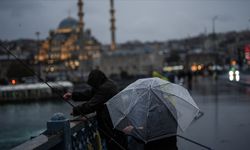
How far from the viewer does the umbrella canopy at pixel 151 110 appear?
4.59m

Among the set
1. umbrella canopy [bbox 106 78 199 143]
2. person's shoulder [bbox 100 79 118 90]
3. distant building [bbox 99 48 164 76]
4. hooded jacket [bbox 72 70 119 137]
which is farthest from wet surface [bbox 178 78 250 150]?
distant building [bbox 99 48 164 76]

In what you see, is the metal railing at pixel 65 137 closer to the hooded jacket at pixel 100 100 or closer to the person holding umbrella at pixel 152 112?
the hooded jacket at pixel 100 100

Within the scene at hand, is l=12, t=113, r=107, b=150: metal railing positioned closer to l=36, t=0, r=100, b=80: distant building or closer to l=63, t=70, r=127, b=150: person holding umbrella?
l=63, t=70, r=127, b=150: person holding umbrella

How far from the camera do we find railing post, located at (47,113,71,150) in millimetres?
4809

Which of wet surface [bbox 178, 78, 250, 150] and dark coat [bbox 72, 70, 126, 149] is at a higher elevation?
dark coat [bbox 72, 70, 126, 149]

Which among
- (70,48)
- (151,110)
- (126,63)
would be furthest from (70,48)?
(151,110)

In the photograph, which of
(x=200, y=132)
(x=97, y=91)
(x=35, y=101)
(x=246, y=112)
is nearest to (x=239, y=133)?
(x=200, y=132)

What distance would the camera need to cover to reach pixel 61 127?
487 cm

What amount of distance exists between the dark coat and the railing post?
320mm

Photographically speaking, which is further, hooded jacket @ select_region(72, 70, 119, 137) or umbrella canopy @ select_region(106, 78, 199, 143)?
hooded jacket @ select_region(72, 70, 119, 137)

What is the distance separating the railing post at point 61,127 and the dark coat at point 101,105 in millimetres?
320

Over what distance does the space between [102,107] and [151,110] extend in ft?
2.99

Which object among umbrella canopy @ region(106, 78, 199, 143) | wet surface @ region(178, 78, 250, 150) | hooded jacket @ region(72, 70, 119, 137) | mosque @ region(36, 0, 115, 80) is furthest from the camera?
mosque @ region(36, 0, 115, 80)

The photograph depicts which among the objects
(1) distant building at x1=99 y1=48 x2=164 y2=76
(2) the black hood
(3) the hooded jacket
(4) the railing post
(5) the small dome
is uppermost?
(5) the small dome
